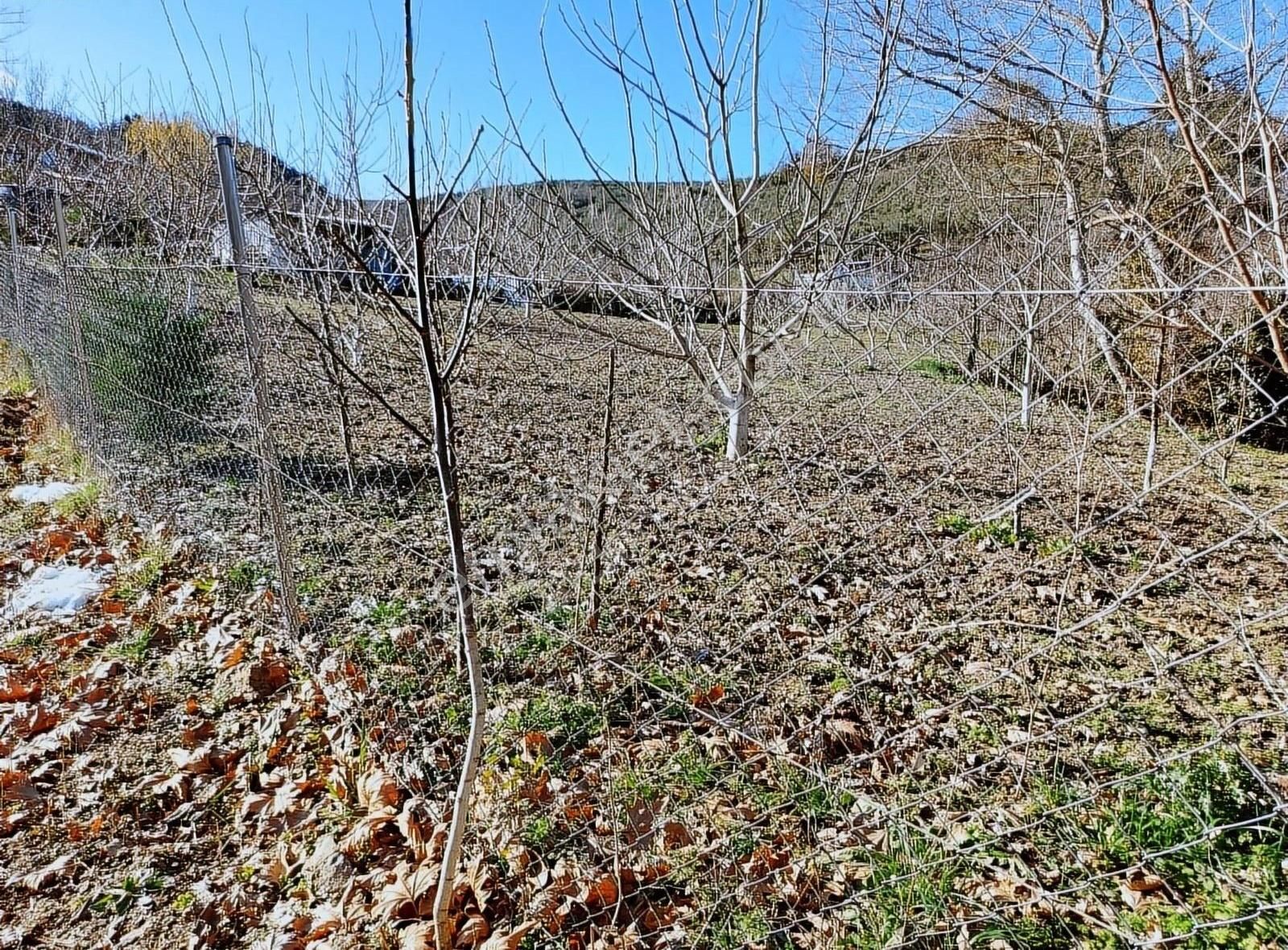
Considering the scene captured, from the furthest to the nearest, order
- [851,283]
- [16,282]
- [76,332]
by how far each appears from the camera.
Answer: [16,282] → [76,332] → [851,283]

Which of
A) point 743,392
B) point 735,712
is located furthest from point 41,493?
point 735,712

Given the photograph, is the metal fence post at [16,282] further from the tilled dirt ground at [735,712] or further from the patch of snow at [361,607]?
the patch of snow at [361,607]

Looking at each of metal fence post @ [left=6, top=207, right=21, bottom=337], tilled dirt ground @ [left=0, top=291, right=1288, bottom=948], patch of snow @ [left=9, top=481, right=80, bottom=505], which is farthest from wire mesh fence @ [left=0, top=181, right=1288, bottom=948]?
patch of snow @ [left=9, top=481, right=80, bottom=505]

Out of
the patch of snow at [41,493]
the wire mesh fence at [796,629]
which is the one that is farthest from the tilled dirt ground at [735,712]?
the patch of snow at [41,493]

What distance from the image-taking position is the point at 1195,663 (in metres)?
2.73

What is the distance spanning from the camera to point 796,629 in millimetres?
3088

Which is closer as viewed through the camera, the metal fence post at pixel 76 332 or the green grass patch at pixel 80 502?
the green grass patch at pixel 80 502

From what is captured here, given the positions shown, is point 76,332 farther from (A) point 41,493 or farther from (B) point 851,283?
(B) point 851,283

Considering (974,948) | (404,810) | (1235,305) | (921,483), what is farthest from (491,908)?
(1235,305)

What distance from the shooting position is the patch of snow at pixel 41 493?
445 cm

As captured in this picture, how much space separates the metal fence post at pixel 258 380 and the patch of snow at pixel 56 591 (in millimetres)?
1247

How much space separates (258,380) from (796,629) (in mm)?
2492

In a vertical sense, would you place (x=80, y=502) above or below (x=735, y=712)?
above

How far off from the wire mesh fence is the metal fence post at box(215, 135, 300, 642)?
0.11 ft
